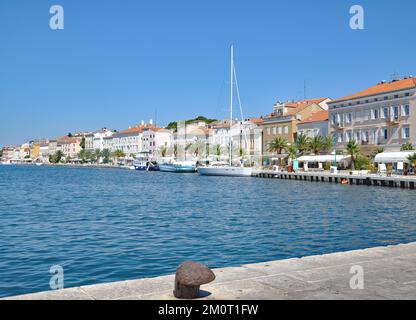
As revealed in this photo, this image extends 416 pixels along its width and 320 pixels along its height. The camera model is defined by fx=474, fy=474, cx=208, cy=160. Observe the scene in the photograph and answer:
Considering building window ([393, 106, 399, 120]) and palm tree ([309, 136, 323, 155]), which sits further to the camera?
palm tree ([309, 136, 323, 155])

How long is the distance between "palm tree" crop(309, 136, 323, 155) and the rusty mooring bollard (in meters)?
77.6

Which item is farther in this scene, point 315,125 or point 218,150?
point 218,150

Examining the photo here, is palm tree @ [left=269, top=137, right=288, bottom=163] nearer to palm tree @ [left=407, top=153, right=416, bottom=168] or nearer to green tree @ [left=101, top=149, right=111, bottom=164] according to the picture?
palm tree @ [left=407, top=153, right=416, bottom=168]

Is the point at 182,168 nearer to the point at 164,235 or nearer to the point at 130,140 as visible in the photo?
the point at 130,140

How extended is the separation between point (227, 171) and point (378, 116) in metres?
28.7

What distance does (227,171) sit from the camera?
87.4m

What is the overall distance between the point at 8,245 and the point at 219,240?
778 centimetres

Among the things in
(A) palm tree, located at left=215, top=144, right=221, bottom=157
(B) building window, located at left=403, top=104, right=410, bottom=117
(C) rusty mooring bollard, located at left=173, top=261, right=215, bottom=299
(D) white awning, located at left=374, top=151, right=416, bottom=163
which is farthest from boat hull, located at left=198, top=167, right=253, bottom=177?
(C) rusty mooring bollard, located at left=173, top=261, right=215, bottom=299

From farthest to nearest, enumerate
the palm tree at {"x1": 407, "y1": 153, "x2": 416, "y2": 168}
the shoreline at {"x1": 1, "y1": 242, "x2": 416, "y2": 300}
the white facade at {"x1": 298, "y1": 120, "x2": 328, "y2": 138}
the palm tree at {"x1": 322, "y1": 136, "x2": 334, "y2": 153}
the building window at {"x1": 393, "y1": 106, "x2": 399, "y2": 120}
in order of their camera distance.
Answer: the white facade at {"x1": 298, "y1": 120, "x2": 328, "y2": 138}, the palm tree at {"x1": 322, "y1": 136, "x2": 334, "y2": 153}, the building window at {"x1": 393, "y1": 106, "x2": 399, "y2": 120}, the palm tree at {"x1": 407, "y1": 153, "x2": 416, "y2": 168}, the shoreline at {"x1": 1, "y1": 242, "x2": 416, "y2": 300}

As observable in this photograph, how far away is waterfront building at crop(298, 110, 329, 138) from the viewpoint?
3396 inches

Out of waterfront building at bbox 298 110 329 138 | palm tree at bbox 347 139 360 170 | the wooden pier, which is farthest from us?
waterfront building at bbox 298 110 329 138

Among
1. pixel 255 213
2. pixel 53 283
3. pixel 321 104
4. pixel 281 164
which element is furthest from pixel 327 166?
pixel 53 283

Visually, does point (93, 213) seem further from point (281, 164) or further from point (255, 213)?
point (281, 164)

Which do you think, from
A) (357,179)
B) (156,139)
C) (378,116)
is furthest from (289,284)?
(156,139)
